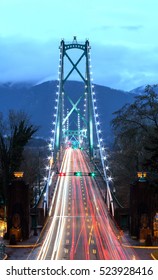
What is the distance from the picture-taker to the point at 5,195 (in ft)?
118

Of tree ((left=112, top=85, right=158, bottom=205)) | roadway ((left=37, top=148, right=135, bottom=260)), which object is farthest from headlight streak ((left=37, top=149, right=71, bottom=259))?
tree ((left=112, top=85, right=158, bottom=205))

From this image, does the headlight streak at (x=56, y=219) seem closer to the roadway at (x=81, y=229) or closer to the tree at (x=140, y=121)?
the roadway at (x=81, y=229)

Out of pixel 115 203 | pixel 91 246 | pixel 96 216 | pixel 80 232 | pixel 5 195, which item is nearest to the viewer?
pixel 91 246

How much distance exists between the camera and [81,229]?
3331 centimetres

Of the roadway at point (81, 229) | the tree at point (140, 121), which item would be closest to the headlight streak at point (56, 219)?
the roadway at point (81, 229)

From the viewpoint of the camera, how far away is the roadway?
26141 mm

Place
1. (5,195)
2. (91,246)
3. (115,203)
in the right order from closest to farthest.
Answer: (91,246), (5,195), (115,203)

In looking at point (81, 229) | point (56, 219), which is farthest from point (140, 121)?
point (81, 229)

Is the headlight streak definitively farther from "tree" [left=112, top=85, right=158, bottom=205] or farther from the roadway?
"tree" [left=112, top=85, right=158, bottom=205]

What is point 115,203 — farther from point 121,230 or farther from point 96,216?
point 121,230
